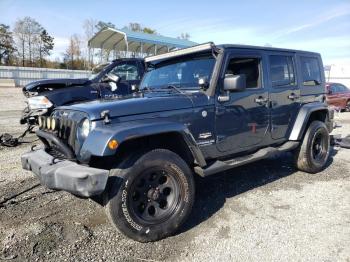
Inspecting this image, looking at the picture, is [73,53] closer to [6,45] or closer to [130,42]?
[6,45]

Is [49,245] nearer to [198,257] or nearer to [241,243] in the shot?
[198,257]

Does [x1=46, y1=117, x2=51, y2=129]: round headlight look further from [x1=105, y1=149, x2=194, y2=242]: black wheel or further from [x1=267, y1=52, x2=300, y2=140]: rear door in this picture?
[x1=267, y1=52, x2=300, y2=140]: rear door

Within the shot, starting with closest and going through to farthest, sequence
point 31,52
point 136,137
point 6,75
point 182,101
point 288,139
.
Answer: point 136,137
point 182,101
point 288,139
point 6,75
point 31,52

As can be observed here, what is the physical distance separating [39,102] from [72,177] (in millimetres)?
4939

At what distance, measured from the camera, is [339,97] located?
54.4ft

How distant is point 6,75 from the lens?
30.0m

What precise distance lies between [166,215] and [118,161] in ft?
2.54

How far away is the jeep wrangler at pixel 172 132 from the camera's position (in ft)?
10.5

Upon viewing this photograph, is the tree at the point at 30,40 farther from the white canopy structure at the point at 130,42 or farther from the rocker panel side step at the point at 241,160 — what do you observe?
the rocker panel side step at the point at 241,160

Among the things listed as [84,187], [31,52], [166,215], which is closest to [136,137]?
[84,187]

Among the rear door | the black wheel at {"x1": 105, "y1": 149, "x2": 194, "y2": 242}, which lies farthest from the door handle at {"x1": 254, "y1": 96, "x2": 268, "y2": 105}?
the black wheel at {"x1": 105, "y1": 149, "x2": 194, "y2": 242}

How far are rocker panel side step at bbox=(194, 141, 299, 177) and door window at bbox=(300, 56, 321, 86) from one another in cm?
116

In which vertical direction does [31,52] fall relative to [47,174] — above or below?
above

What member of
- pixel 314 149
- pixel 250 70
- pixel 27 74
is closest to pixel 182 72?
pixel 250 70
